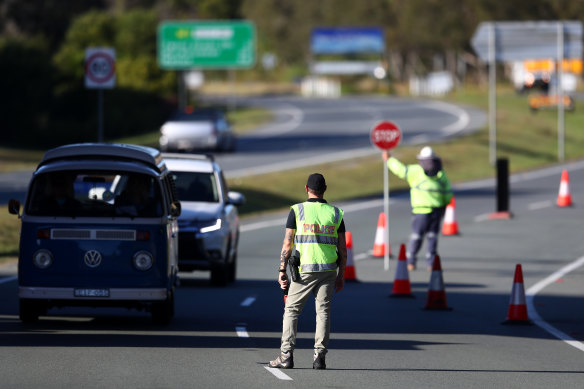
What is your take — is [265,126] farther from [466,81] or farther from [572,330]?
[466,81]

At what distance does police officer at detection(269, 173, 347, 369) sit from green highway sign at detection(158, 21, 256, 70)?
5981cm

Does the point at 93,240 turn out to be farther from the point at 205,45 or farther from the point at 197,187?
the point at 205,45

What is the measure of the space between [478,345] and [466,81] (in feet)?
413

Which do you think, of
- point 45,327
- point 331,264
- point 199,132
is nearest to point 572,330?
point 331,264

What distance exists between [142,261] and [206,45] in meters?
58.1

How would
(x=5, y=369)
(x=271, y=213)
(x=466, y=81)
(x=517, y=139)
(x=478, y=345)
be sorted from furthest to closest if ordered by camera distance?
(x=466, y=81), (x=517, y=139), (x=271, y=213), (x=478, y=345), (x=5, y=369)

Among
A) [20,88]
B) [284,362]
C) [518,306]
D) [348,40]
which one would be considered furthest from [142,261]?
[348,40]

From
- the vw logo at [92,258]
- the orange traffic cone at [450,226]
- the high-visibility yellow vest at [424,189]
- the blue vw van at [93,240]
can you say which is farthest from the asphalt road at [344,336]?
the orange traffic cone at [450,226]

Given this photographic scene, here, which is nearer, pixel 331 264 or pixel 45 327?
pixel 331 264

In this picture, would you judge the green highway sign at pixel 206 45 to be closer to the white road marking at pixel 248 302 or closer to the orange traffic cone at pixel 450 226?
the orange traffic cone at pixel 450 226

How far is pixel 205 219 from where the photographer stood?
19.5 m

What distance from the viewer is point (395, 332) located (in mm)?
14727

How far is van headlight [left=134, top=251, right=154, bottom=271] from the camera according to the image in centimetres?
1390

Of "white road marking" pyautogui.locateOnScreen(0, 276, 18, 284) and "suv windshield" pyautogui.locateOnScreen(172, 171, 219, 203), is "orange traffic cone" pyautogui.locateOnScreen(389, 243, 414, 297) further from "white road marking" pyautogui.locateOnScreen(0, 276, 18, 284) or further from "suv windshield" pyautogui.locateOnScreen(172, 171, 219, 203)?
"white road marking" pyautogui.locateOnScreen(0, 276, 18, 284)
